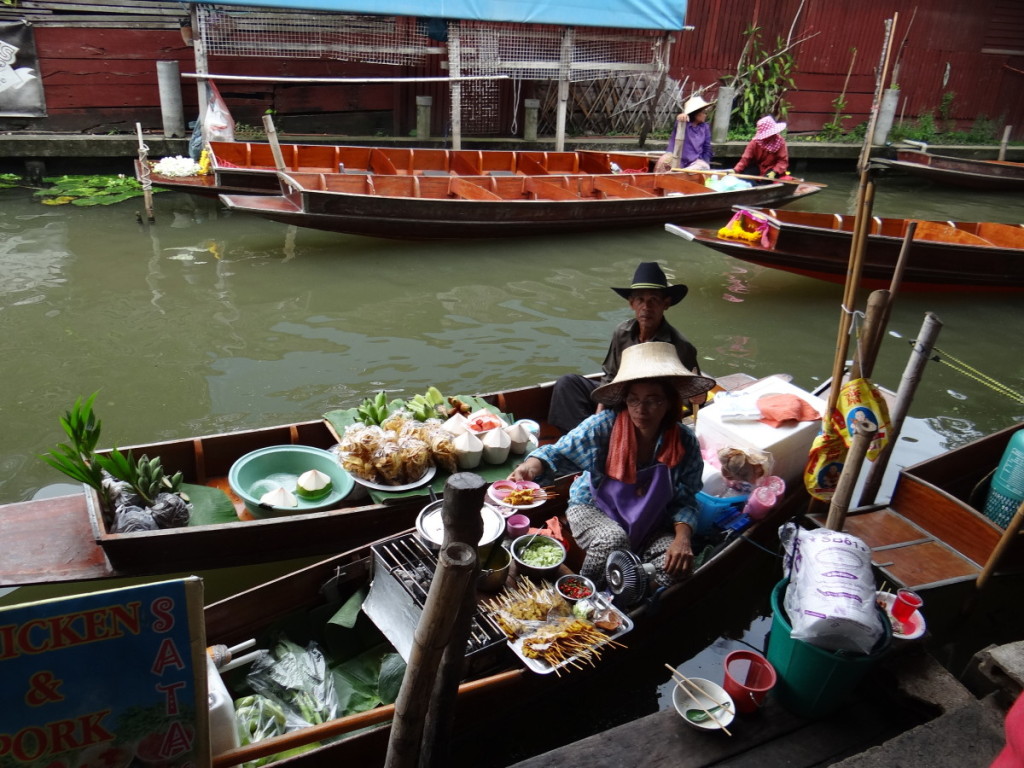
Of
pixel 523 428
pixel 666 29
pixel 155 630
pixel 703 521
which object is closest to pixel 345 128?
pixel 666 29

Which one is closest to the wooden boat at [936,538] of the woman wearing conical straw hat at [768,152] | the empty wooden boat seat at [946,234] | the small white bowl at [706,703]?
the small white bowl at [706,703]

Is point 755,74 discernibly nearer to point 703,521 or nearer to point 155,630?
point 703,521

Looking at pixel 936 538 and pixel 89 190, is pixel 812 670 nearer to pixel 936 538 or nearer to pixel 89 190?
pixel 936 538

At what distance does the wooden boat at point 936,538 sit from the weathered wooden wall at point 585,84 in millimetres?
11950

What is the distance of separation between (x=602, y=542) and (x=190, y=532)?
1978mm

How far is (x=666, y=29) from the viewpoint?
13055mm

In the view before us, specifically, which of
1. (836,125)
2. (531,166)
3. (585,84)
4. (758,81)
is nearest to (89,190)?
(531,166)

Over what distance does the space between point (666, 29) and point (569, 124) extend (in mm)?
2980

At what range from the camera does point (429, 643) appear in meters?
2.06

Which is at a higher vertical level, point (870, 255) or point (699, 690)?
point (870, 255)

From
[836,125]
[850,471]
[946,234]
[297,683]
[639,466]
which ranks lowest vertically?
[297,683]

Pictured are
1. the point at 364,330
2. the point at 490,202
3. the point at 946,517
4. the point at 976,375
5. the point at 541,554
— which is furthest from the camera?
the point at 490,202

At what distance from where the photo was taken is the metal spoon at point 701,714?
115 inches

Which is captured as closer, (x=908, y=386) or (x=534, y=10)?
(x=908, y=386)
